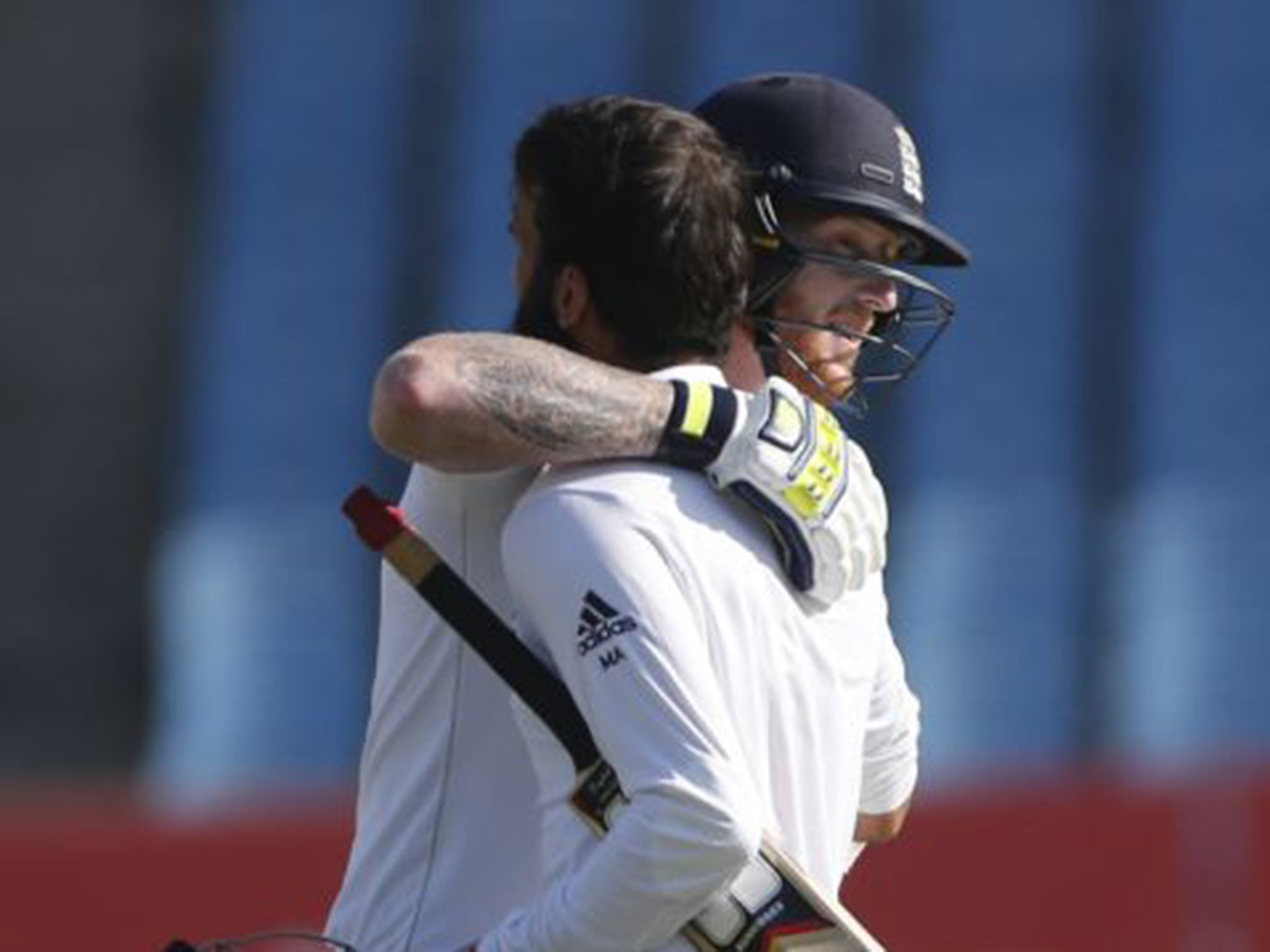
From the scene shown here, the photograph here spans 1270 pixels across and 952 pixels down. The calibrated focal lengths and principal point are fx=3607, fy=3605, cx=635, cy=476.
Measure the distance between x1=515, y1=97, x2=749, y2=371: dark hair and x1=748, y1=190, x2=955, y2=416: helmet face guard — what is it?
18cm

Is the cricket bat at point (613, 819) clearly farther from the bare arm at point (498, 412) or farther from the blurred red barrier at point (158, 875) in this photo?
the blurred red barrier at point (158, 875)

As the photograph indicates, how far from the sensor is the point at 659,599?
2881 millimetres

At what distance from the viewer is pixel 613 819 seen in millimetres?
2881

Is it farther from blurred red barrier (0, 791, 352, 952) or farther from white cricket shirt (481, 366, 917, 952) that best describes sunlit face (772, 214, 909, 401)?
blurred red barrier (0, 791, 352, 952)

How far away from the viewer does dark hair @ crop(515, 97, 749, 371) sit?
119 inches

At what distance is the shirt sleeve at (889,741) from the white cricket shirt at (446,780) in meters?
0.41

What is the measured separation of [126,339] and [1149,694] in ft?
10.9

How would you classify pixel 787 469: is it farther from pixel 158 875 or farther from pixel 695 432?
pixel 158 875

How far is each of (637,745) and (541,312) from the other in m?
0.46

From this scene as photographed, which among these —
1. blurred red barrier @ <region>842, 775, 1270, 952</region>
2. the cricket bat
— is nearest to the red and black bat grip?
the cricket bat

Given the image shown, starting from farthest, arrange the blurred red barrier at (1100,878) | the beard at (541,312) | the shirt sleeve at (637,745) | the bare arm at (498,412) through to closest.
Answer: the blurred red barrier at (1100,878) → the beard at (541,312) → the bare arm at (498,412) → the shirt sleeve at (637,745)

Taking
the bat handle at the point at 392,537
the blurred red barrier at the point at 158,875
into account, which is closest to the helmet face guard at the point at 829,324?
the bat handle at the point at 392,537

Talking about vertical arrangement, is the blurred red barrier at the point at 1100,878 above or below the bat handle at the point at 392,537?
below

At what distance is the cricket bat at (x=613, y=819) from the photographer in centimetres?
291
